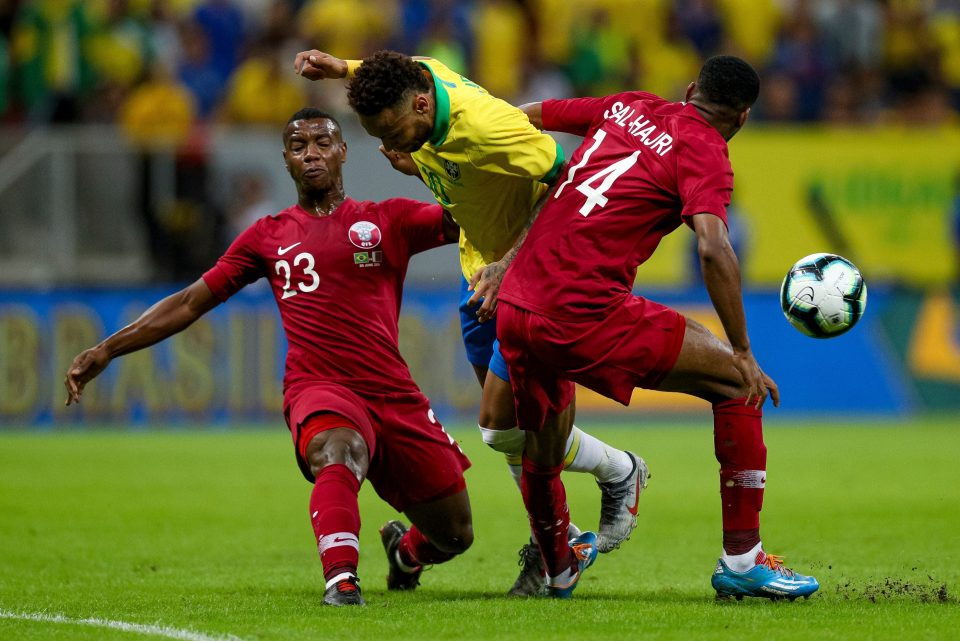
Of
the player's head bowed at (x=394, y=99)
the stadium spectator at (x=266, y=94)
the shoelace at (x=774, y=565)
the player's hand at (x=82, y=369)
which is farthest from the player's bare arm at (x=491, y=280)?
the stadium spectator at (x=266, y=94)

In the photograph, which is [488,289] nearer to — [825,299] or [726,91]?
[726,91]

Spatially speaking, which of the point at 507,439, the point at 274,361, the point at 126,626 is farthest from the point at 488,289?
the point at 274,361

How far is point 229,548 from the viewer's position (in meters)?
8.78

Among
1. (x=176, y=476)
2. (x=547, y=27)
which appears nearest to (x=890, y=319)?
(x=547, y=27)

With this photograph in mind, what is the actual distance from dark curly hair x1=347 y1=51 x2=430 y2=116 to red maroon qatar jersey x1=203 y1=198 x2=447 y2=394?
1.04 meters

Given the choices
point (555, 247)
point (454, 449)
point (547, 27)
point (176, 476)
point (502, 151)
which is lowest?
point (176, 476)

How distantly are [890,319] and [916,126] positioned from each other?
311 cm

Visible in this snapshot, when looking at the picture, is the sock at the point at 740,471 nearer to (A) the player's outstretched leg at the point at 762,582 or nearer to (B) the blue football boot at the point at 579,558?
(A) the player's outstretched leg at the point at 762,582

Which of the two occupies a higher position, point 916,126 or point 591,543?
point 916,126

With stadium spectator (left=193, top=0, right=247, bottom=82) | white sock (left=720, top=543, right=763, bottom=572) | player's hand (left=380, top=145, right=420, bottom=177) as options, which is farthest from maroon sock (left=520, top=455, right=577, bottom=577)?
stadium spectator (left=193, top=0, right=247, bottom=82)

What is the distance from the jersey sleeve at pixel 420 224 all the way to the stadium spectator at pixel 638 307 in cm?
78

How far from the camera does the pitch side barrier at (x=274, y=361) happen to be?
1678 centimetres

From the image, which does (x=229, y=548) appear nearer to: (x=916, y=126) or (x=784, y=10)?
(x=916, y=126)

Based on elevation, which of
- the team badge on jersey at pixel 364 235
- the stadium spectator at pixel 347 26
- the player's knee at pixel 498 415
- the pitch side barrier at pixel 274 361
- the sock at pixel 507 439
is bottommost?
the pitch side barrier at pixel 274 361
